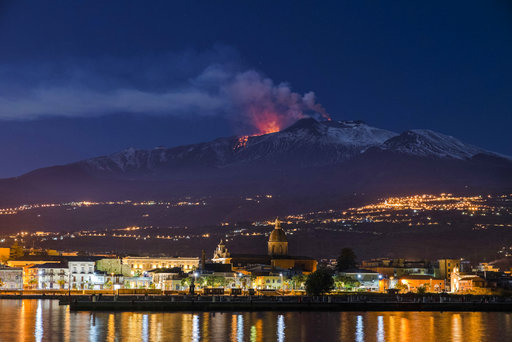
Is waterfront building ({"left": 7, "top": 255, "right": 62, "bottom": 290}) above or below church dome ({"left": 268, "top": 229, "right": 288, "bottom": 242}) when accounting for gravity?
below

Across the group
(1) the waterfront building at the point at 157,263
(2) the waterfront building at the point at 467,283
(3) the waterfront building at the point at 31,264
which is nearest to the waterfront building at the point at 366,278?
(2) the waterfront building at the point at 467,283

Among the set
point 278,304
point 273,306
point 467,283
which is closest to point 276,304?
point 278,304

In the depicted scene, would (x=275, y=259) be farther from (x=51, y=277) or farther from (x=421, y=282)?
(x=51, y=277)

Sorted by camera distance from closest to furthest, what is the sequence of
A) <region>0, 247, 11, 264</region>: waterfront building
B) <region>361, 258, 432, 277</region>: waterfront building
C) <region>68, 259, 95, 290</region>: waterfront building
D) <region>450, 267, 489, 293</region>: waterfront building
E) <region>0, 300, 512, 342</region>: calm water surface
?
<region>0, 300, 512, 342</region>: calm water surface, <region>450, 267, 489, 293</region>: waterfront building, <region>68, 259, 95, 290</region>: waterfront building, <region>361, 258, 432, 277</region>: waterfront building, <region>0, 247, 11, 264</region>: waterfront building

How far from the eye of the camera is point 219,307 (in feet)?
222

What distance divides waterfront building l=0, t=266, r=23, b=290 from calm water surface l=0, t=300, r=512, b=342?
29.8m

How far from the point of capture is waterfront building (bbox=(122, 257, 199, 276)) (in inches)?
4688

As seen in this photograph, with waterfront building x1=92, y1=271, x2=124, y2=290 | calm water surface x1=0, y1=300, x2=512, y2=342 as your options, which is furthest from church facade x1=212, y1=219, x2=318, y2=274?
calm water surface x1=0, y1=300, x2=512, y2=342

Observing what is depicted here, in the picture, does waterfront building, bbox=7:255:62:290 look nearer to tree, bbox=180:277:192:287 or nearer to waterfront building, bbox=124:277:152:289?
waterfront building, bbox=124:277:152:289

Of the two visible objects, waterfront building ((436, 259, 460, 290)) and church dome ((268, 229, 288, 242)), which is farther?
church dome ((268, 229, 288, 242))

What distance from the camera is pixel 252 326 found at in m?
55.2

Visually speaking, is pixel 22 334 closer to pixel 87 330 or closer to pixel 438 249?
pixel 87 330

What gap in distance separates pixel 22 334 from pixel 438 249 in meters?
127

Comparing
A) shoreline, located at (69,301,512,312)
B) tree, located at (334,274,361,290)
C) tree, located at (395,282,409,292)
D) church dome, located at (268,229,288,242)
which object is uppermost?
church dome, located at (268,229,288,242)
